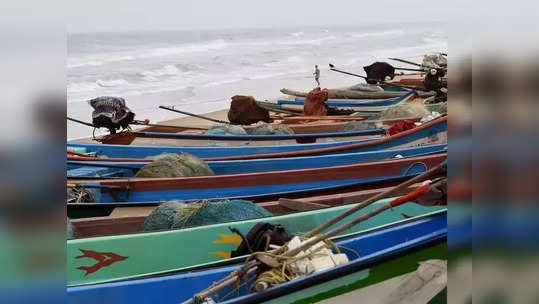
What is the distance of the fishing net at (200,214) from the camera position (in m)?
4.21

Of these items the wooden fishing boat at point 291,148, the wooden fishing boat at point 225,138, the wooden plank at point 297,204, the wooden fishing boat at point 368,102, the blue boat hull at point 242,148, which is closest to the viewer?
the wooden plank at point 297,204

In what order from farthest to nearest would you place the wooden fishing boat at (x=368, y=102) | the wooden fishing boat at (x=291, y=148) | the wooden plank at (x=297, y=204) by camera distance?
the wooden fishing boat at (x=368, y=102) < the wooden fishing boat at (x=291, y=148) < the wooden plank at (x=297, y=204)

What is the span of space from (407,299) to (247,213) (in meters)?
1.59

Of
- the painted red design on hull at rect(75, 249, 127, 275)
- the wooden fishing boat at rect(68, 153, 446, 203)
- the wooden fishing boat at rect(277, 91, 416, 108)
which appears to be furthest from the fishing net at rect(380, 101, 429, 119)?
the painted red design on hull at rect(75, 249, 127, 275)

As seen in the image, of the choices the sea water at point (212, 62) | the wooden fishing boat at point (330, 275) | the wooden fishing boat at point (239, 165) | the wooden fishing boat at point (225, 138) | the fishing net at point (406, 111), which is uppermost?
the sea water at point (212, 62)

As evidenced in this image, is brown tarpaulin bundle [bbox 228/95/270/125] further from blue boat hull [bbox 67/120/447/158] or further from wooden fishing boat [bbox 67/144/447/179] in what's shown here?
→ wooden fishing boat [bbox 67/144/447/179]

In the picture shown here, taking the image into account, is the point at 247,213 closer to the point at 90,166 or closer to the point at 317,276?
the point at 317,276

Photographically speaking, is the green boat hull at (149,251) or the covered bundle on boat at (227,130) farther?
the covered bundle on boat at (227,130)

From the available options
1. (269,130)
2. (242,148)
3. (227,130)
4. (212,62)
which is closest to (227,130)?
(227,130)

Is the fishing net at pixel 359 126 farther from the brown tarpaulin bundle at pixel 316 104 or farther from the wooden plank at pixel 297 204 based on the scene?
the wooden plank at pixel 297 204

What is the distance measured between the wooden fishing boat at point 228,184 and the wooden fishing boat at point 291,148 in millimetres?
818

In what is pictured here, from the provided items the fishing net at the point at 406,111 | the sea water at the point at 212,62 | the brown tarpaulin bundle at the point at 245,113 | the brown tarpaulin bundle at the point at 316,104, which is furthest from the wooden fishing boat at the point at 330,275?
the sea water at the point at 212,62

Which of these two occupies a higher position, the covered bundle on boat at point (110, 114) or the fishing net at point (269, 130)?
the covered bundle on boat at point (110, 114)

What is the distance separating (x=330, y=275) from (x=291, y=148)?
4.04 m
